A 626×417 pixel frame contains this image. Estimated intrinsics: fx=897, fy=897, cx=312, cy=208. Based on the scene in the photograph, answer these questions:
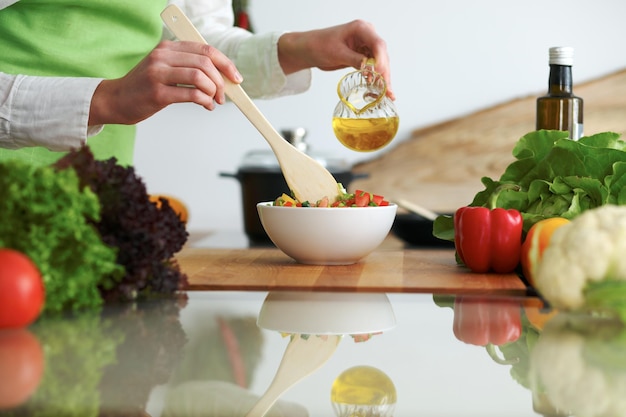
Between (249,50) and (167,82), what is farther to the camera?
(249,50)

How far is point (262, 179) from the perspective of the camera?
224 centimetres

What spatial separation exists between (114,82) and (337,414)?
95 centimetres

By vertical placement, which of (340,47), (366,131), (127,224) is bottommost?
(127,224)

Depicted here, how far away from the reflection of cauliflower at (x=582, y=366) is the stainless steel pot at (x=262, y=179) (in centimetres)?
132

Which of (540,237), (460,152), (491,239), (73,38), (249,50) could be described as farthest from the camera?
(460,152)

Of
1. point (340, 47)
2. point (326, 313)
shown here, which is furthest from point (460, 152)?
point (326, 313)

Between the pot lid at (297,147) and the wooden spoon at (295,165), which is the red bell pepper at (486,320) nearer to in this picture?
the wooden spoon at (295,165)

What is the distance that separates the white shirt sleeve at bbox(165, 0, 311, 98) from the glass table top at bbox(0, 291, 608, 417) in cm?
96

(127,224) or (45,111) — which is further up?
(45,111)

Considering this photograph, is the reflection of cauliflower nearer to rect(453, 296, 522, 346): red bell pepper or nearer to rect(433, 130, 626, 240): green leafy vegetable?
rect(453, 296, 522, 346): red bell pepper

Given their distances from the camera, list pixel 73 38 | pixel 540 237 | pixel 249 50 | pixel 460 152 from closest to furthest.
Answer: pixel 540 237 < pixel 73 38 < pixel 249 50 < pixel 460 152

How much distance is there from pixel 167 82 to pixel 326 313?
1.76 ft

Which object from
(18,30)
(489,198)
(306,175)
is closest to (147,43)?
(18,30)

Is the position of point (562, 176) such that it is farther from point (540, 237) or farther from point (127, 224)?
point (127, 224)
